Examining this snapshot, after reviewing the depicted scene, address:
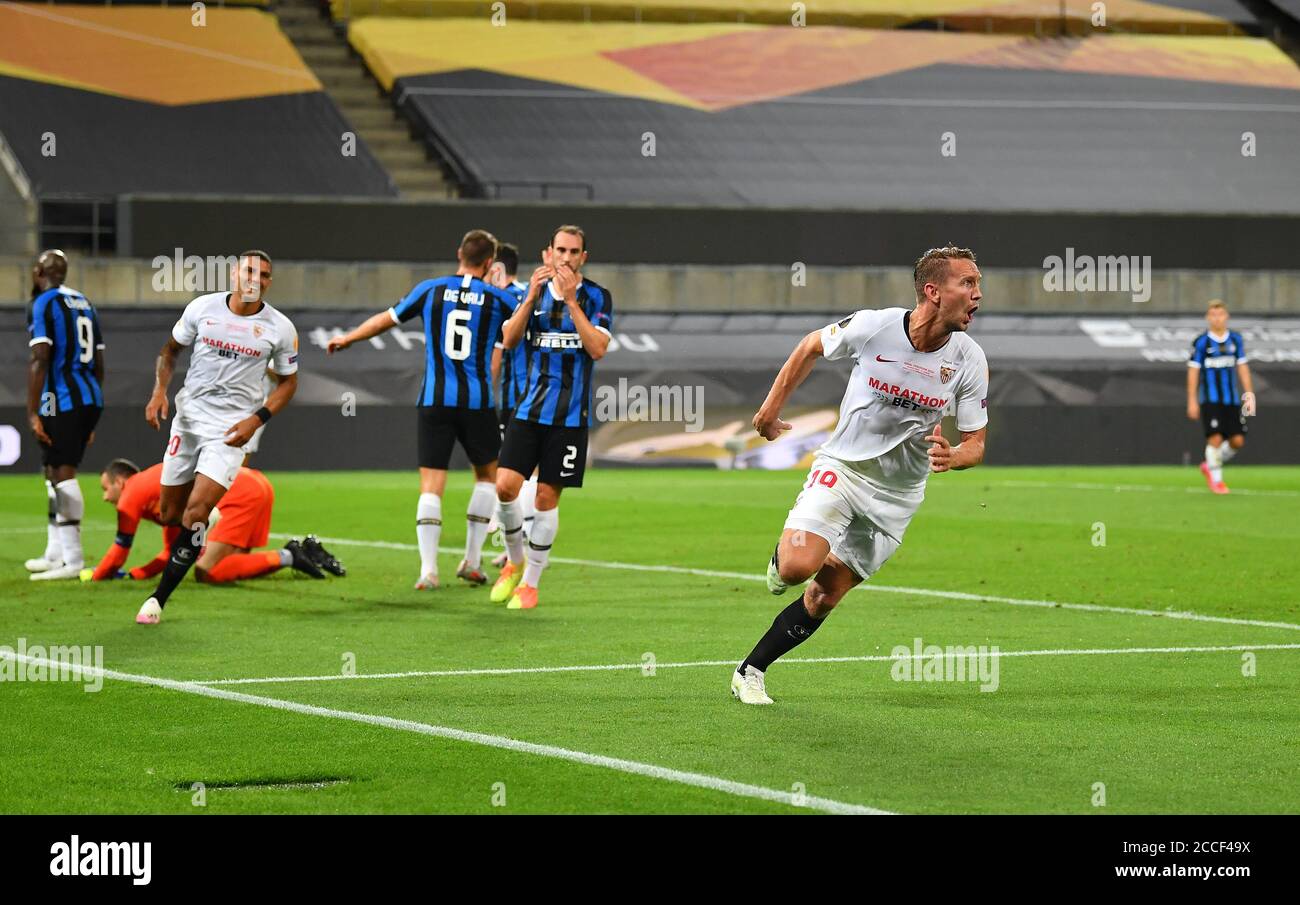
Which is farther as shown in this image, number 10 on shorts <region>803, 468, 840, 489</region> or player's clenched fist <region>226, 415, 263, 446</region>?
player's clenched fist <region>226, 415, 263, 446</region>

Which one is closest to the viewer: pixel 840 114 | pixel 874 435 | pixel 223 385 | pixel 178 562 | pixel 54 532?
pixel 874 435

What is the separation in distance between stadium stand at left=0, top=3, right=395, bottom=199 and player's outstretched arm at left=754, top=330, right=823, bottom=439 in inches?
1004

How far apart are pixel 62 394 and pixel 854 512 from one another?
7.91 m

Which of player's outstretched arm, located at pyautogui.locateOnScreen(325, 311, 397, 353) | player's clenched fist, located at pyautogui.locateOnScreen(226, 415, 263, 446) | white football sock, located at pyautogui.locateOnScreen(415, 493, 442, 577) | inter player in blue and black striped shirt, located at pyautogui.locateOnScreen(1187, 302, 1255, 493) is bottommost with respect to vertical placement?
white football sock, located at pyautogui.locateOnScreen(415, 493, 442, 577)

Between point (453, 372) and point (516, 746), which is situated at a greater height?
point (453, 372)

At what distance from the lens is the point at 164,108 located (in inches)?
1421

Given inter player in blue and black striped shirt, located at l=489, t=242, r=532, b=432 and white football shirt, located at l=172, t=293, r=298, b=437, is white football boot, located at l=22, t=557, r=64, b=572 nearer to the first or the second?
white football shirt, located at l=172, t=293, r=298, b=437

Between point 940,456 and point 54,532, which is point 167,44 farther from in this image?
point 940,456

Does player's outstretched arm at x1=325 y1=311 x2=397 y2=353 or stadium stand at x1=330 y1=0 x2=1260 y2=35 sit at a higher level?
stadium stand at x1=330 y1=0 x2=1260 y2=35

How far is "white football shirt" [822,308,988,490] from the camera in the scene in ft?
27.2

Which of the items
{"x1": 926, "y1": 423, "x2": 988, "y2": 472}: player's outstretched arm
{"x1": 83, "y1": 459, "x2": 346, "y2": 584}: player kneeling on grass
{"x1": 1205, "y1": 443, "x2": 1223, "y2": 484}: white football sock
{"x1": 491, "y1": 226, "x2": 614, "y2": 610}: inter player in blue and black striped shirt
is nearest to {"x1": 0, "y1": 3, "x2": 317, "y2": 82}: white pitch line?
{"x1": 1205, "y1": 443, "x2": 1223, "y2": 484}: white football sock

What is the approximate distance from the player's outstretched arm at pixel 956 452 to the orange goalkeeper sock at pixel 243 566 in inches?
266

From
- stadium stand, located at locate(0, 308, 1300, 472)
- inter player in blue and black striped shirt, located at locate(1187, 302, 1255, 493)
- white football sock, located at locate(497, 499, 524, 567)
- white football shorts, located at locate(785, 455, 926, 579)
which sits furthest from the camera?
stadium stand, located at locate(0, 308, 1300, 472)
